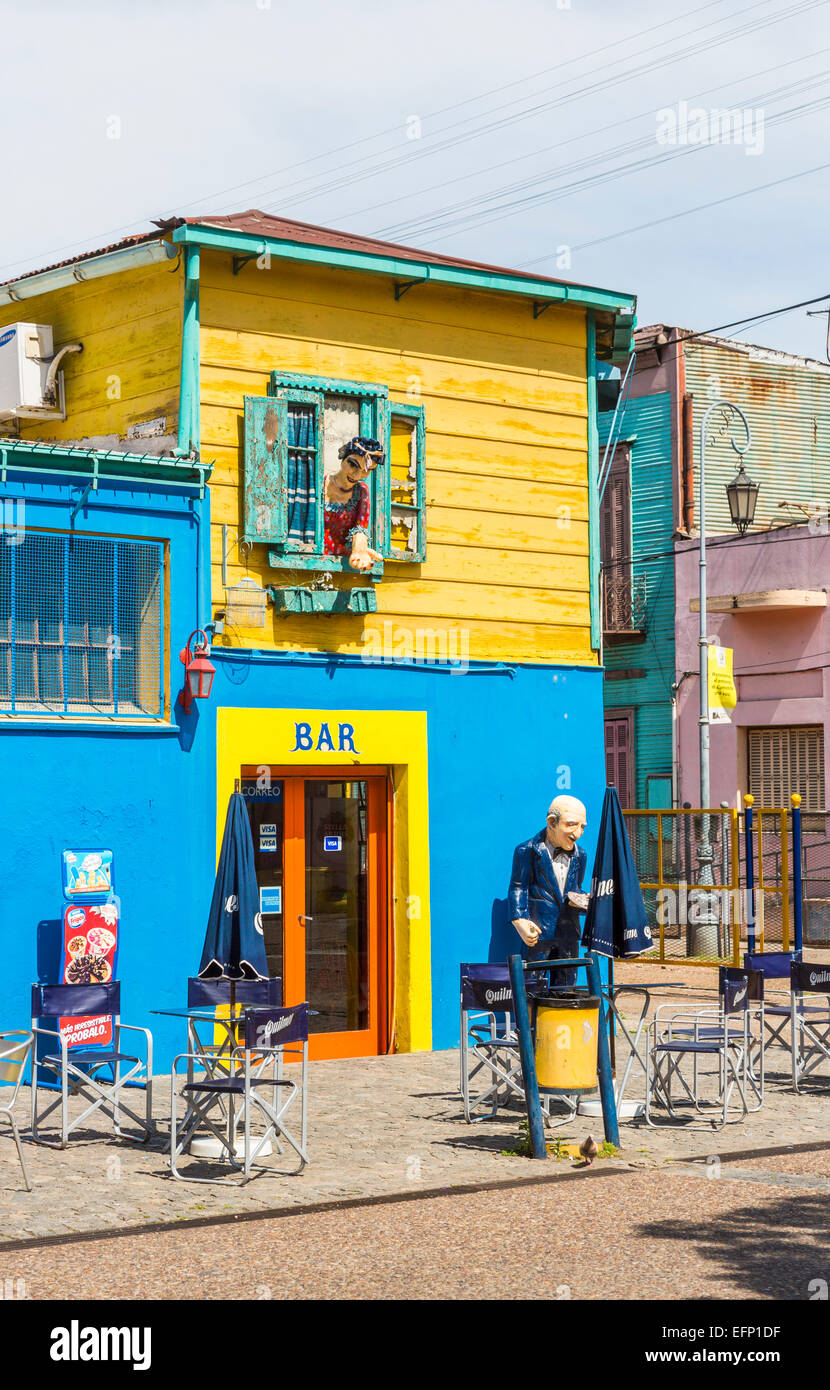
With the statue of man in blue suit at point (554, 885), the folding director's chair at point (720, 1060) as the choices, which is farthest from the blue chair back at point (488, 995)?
the folding director's chair at point (720, 1060)

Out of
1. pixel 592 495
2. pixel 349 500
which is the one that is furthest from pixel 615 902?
pixel 592 495

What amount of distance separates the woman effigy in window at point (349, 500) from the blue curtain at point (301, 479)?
0.14 m

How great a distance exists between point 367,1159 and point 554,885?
2.79m

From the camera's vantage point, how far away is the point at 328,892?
13570 millimetres

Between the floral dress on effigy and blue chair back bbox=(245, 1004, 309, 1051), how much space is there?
17.2ft

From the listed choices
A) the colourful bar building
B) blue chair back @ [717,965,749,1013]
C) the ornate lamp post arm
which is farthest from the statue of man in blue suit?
the ornate lamp post arm

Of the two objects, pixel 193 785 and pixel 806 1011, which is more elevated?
pixel 193 785

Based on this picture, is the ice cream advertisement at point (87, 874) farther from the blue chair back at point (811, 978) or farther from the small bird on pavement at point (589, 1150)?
the blue chair back at point (811, 978)

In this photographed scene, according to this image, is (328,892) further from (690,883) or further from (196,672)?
(690,883)

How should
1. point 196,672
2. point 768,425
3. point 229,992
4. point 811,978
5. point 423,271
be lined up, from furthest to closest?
point 768,425 < point 423,271 < point 196,672 < point 811,978 < point 229,992

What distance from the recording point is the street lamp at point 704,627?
74.4ft

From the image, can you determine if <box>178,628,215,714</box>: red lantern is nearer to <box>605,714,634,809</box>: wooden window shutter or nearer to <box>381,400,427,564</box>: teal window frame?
<box>381,400,427,564</box>: teal window frame
